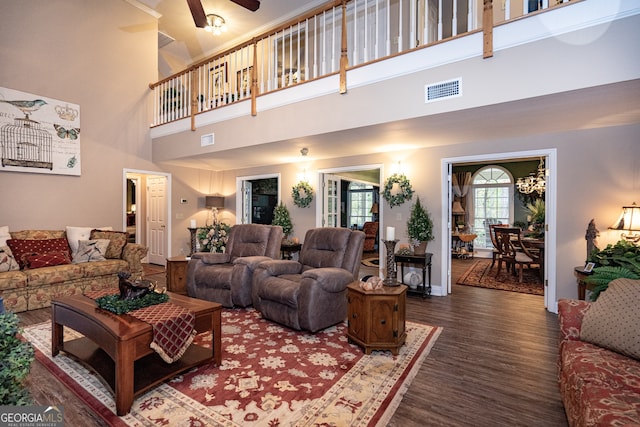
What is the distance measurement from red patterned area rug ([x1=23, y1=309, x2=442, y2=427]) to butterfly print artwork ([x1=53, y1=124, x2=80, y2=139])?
344 cm

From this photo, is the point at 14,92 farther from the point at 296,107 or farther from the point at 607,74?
the point at 607,74

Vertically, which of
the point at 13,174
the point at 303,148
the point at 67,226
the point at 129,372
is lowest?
the point at 129,372

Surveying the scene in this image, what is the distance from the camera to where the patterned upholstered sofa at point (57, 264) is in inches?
147

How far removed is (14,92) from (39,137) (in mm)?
664

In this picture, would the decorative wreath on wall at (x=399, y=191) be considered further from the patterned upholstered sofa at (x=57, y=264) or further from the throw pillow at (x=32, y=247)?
the throw pillow at (x=32, y=247)

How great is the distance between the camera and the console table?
4461 millimetres

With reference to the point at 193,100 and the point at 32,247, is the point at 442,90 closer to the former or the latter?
the point at 193,100

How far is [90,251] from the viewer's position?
459 centimetres

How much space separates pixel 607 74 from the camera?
2.39 m

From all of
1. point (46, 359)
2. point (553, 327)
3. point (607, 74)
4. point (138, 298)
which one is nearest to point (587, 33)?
point (607, 74)

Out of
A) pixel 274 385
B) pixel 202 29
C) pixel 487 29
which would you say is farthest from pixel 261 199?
pixel 274 385

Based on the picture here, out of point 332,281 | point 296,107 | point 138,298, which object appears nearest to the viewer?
point 138,298

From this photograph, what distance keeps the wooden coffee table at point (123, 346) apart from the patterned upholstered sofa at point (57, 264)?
1835 millimetres

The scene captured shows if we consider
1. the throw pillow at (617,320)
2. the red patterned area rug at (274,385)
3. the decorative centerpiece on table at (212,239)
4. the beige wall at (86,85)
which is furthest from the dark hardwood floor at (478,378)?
the decorative centerpiece on table at (212,239)
